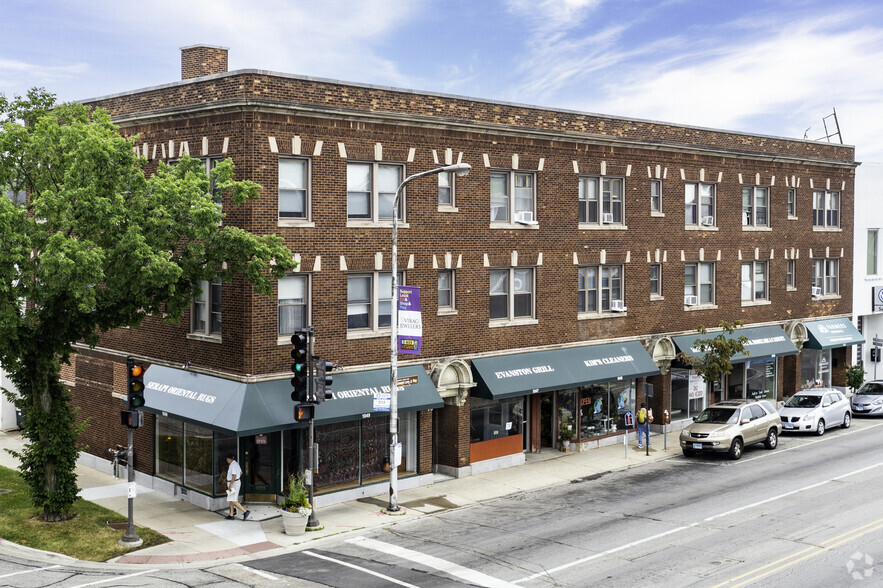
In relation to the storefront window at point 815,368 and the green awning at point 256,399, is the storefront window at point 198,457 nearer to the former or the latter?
the green awning at point 256,399

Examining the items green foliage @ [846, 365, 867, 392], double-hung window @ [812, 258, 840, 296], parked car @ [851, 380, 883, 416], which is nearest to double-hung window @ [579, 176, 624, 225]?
double-hung window @ [812, 258, 840, 296]

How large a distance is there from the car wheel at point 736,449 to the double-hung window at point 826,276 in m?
15.0

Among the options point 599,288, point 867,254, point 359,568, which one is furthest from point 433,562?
point 867,254

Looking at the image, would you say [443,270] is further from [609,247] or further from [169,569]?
[169,569]

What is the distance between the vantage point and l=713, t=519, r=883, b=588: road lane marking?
17.6 metres

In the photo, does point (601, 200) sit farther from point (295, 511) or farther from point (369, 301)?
point (295, 511)

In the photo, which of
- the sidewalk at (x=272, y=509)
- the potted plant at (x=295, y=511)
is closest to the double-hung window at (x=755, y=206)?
the sidewalk at (x=272, y=509)

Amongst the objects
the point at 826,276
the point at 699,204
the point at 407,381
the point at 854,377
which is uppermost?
the point at 699,204

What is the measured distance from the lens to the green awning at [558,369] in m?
28.1

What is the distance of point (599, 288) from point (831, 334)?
16.1 metres

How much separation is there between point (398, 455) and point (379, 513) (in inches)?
60.4

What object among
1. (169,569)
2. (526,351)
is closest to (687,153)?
(526,351)

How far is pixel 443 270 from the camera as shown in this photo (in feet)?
90.9

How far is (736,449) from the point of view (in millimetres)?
30000
